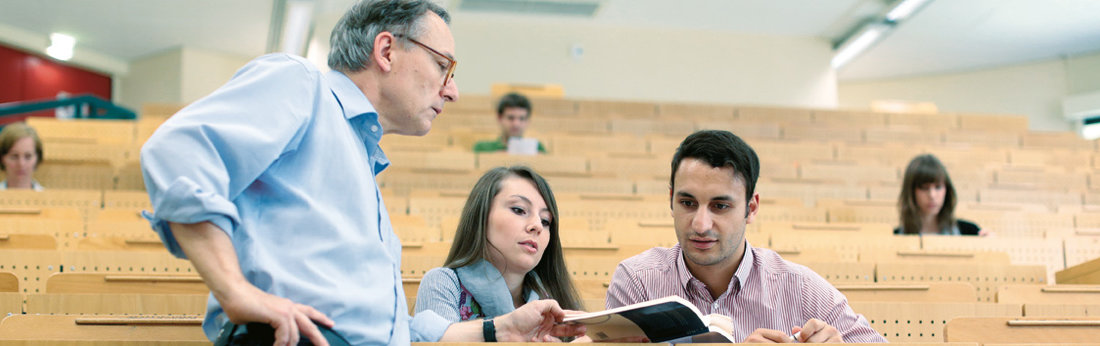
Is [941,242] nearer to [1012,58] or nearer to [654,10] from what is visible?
[654,10]

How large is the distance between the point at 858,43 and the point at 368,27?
848 cm

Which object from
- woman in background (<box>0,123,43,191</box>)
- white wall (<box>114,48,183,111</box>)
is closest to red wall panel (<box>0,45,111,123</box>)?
white wall (<box>114,48,183,111</box>)

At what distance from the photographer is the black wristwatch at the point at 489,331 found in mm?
1277

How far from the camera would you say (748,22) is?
885 cm

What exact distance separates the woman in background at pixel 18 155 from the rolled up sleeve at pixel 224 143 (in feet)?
10.9

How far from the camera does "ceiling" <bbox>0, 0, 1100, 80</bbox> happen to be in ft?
25.7

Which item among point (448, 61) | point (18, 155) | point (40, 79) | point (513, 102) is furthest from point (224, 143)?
point (40, 79)

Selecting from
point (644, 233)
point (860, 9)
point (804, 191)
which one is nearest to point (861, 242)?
point (644, 233)

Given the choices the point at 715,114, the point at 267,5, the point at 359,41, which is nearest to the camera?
the point at 359,41

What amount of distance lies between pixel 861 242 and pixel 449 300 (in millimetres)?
2047

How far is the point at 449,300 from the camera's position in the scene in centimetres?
165

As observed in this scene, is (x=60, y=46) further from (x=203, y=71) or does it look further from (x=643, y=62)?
(x=643, y=62)

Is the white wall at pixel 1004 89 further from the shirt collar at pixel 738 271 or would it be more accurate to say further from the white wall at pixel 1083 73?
the shirt collar at pixel 738 271

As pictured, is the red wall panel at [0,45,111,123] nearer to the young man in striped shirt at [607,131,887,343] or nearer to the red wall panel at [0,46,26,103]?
the red wall panel at [0,46,26,103]
